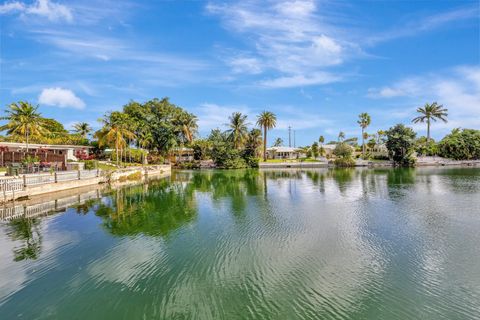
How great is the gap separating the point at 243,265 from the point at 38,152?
133ft

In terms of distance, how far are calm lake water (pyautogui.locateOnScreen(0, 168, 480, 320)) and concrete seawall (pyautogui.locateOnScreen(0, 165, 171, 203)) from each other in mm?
5978

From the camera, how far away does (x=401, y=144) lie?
244 feet

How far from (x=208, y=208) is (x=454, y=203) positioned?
18195 mm

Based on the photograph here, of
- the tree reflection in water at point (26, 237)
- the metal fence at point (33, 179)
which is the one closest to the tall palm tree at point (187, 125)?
the metal fence at point (33, 179)

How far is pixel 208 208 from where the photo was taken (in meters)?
20.4

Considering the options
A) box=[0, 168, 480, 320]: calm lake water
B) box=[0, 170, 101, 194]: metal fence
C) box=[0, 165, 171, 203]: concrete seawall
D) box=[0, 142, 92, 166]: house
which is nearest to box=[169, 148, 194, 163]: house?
box=[0, 142, 92, 166]: house

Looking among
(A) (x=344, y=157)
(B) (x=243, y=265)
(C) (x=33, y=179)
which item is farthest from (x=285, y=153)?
(B) (x=243, y=265)

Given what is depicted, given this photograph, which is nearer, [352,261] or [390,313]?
[390,313]

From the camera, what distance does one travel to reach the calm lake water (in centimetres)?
708

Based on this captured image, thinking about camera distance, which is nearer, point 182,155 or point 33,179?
point 33,179

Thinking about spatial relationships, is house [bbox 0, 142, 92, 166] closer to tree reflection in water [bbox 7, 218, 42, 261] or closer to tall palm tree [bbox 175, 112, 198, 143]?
tree reflection in water [bbox 7, 218, 42, 261]

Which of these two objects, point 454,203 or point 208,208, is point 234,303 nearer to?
point 208,208

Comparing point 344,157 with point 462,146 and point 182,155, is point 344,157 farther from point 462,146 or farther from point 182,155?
point 182,155

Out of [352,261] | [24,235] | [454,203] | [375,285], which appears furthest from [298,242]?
[454,203]
